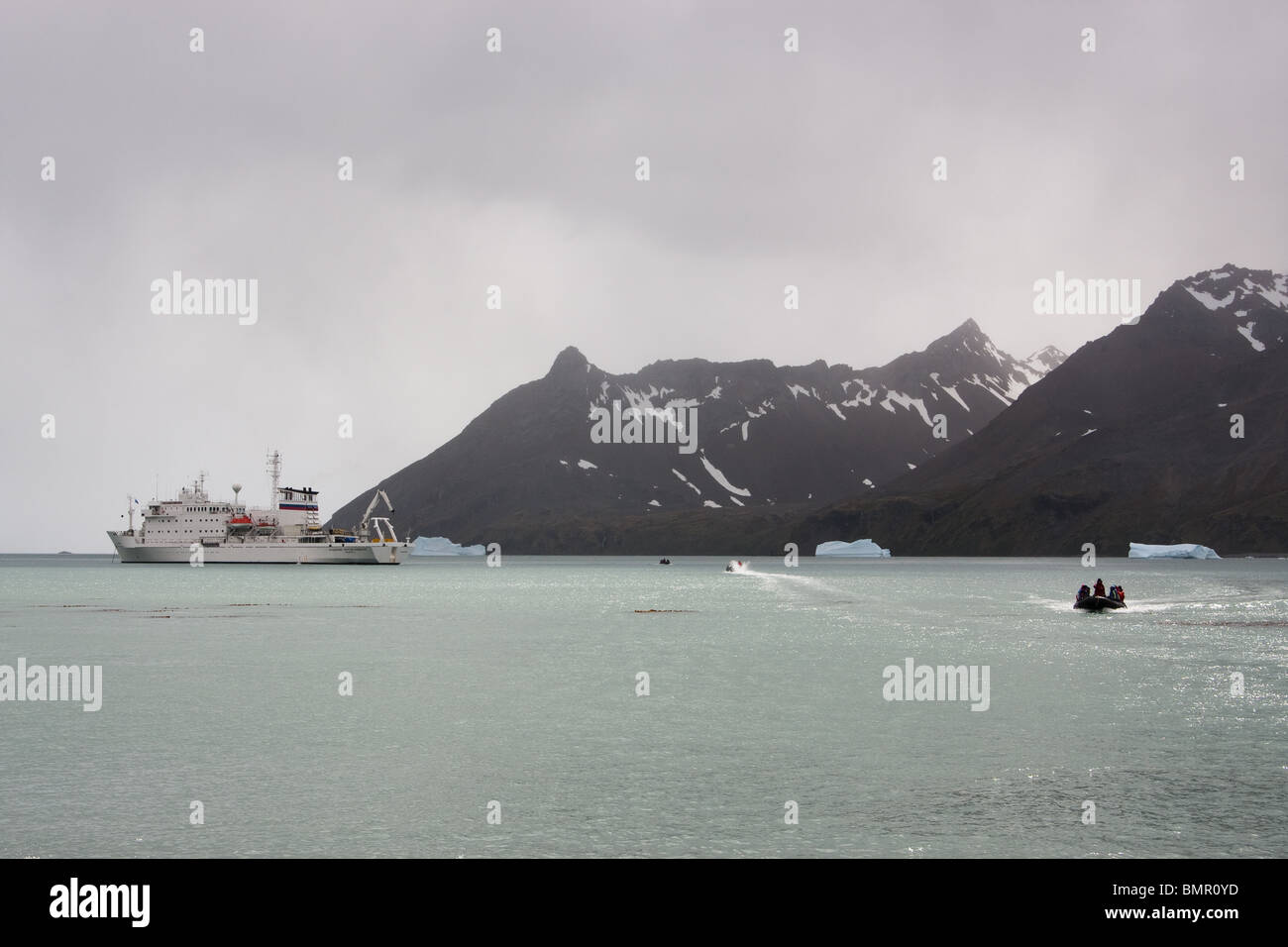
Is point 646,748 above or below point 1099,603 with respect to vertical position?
above

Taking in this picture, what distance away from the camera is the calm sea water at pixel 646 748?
908 inches

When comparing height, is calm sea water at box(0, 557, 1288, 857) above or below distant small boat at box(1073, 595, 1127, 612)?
above

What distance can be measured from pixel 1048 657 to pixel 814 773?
3714 centimetres

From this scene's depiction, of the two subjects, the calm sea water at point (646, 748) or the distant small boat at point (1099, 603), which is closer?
the calm sea water at point (646, 748)

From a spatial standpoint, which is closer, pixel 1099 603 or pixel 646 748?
pixel 646 748

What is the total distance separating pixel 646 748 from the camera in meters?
33.8

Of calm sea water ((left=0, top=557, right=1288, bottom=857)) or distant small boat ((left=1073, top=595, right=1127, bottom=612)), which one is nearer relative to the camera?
calm sea water ((left=0, top=557, right=1288, bottom=857))

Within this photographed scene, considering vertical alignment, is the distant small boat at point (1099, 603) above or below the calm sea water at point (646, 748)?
below

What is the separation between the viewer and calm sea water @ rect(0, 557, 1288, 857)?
75.7ft

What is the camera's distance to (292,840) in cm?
2250
